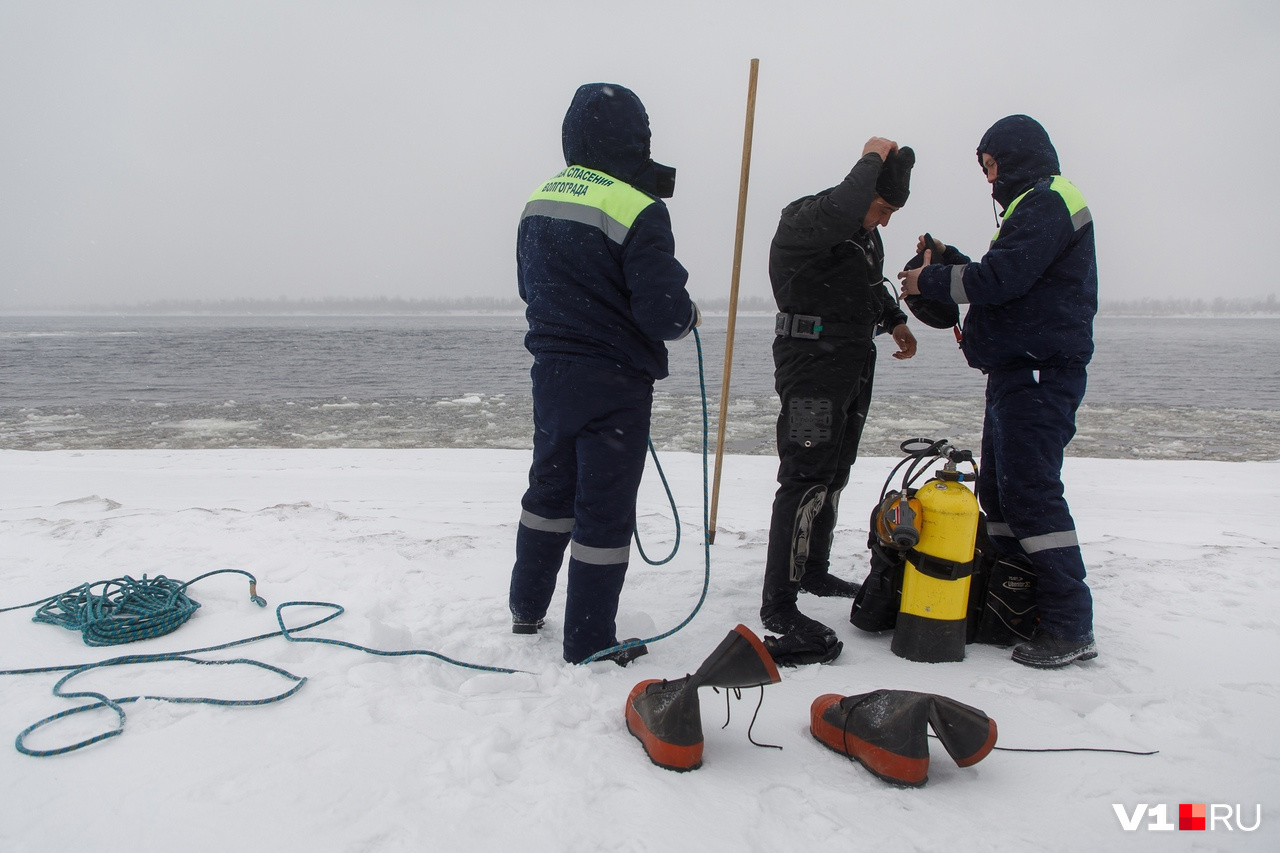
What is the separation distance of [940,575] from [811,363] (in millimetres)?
947

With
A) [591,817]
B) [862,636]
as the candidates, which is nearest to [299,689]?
[591,817]

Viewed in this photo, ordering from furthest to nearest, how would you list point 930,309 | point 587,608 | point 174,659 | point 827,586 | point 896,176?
point 827,586
point 930,309
point 896,176
point 587,608
point 174,659

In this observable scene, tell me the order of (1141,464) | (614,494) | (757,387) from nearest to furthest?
(614,494), (1141,464), (757,387)

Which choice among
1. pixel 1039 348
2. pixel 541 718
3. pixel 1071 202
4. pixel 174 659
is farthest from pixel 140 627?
pixel 1071 202

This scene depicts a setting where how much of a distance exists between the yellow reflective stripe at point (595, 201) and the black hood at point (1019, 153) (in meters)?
1.48

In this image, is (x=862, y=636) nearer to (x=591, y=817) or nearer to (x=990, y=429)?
(x=990, y=429)

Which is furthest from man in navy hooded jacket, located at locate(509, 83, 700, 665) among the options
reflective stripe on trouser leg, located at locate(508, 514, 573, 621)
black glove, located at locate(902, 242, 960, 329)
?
black glove, located at locate(902, 242, 960, 329)

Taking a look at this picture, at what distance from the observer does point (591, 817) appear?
1.70 m

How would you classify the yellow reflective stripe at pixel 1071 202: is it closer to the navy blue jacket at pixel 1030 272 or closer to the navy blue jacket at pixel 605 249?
the navy blue jacket at pixel 1030 272

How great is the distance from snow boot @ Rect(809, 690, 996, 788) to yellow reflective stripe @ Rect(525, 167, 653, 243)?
5.31ft

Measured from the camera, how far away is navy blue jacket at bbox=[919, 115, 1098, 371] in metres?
2.69

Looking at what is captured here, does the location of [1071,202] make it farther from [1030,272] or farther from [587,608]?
[587,608]

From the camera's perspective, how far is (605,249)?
8.12 feet

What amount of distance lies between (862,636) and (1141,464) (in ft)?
17.1
